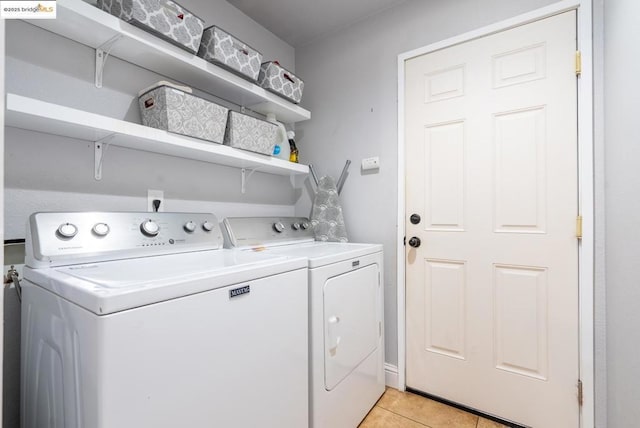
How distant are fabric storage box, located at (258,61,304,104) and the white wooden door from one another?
75 centimetres

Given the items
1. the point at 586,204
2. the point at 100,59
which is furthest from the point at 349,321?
the point at 100,59

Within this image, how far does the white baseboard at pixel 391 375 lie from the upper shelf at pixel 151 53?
6.04ft

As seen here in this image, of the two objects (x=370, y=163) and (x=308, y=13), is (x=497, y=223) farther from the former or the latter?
(x=308, y=13)

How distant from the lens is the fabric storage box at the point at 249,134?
1.63 metres

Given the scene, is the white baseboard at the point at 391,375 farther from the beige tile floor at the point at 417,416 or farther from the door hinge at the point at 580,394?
the door hinge at the point at 580,394

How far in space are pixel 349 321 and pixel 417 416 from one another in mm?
715

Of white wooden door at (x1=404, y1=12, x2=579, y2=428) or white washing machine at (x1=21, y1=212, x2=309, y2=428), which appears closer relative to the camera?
white washing machine at (x1=21, y1=212, x2=309, y2=428)

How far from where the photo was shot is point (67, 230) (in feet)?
3.54

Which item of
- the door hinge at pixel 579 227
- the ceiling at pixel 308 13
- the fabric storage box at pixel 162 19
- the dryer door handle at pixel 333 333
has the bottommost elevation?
the dryer door handle at pixel 333 333

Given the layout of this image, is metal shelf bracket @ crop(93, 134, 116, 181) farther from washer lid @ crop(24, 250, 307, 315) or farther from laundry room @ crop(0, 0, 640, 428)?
washer lid @ crop(24, 250, 307, 315)

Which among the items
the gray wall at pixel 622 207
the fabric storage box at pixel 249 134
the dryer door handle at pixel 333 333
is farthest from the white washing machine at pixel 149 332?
the gray wall at pixel 622 207

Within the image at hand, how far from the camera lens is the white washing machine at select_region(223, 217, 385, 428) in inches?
52.3

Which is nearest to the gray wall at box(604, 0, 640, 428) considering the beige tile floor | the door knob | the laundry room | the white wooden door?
the laundry room

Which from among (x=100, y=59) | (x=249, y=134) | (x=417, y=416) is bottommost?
(x=417, y=416)
